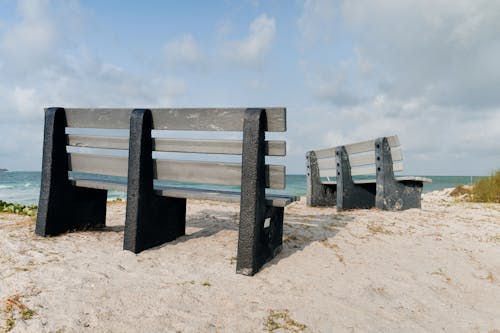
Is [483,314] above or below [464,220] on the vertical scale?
below

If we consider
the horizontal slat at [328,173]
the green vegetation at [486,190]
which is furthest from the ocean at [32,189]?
the horizontal slat at [328,173]

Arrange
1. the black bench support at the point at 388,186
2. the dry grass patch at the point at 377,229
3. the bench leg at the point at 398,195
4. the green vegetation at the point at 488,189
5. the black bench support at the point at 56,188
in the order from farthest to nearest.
Result: the green vegetation at the point at 488,189, the bench leg at the point at 398,195, the black bench support at the point at 388,186, the dry grass patch at the point at 377,229, the black bench support at the point at 56,188

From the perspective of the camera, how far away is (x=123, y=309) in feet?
8.24

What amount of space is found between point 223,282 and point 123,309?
0.90 metres

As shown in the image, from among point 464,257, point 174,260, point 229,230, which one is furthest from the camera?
point 229,230

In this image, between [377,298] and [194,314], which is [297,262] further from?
[194,314]

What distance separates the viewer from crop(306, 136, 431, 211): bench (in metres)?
7.23

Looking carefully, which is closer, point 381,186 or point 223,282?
point 223,282

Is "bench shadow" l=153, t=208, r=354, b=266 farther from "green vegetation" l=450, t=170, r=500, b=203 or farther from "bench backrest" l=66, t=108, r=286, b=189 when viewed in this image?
"green vegetation" l=450, t=170, r=500, b=203

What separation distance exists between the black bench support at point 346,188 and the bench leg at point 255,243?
166 inches

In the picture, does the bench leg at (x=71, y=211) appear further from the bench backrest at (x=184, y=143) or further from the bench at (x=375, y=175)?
the bench at (x=375, y=175)

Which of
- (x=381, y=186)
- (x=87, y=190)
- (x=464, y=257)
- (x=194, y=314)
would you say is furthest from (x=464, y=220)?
(x=87, y=190)

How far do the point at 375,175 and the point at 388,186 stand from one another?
0.36 metres

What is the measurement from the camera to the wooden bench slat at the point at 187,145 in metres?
3.39
